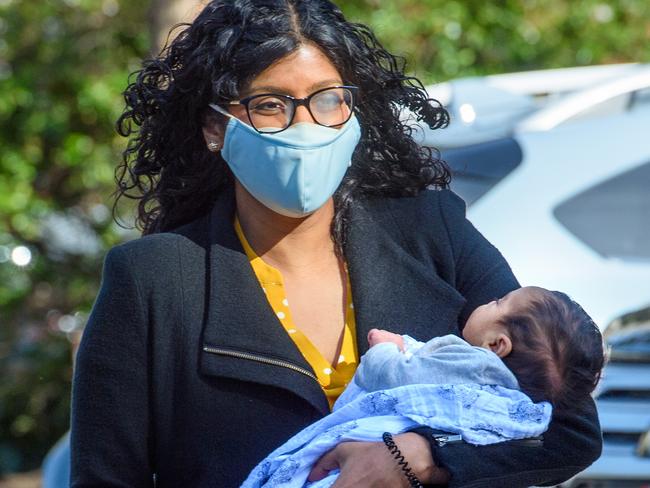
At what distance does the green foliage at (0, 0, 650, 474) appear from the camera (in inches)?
336

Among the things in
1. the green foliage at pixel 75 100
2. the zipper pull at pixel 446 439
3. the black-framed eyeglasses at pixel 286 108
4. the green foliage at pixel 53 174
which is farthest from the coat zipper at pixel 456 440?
the green foliage at pixel 53 174

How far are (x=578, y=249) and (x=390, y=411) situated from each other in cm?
200

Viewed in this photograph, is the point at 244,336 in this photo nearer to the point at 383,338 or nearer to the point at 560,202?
the point at 383,338

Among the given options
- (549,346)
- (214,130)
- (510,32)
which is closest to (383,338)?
(549,346)

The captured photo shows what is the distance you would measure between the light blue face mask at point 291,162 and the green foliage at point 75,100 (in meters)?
5.61

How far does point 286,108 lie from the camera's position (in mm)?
2680

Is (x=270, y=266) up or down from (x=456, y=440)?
up

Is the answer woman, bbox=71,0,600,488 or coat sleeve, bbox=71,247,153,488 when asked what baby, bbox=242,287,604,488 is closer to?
woman, bbox=71,0,600,488

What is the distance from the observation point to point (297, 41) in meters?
2.71

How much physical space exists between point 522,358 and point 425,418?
216mm

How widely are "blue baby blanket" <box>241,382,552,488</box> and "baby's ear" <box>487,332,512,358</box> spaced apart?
7cm

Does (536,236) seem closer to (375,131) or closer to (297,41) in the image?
(375,131)

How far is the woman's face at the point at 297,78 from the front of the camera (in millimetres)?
2672

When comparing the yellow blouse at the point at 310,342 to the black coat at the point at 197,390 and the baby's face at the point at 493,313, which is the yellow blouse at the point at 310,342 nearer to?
the black coat at the point at 197,390
